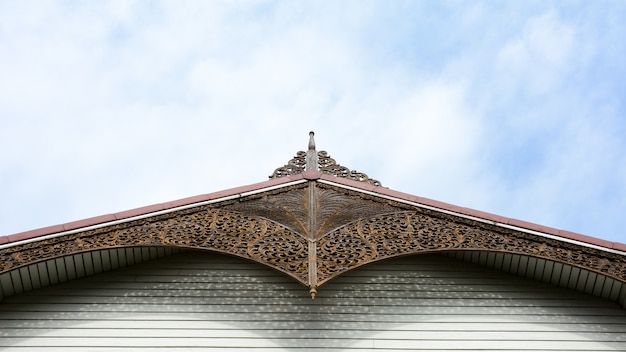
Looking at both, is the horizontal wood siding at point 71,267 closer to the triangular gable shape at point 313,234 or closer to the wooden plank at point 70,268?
the wooden plank at point 70,268

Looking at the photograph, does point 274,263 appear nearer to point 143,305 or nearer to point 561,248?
point 143,305

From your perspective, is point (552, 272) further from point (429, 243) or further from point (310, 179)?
point (310, 179)

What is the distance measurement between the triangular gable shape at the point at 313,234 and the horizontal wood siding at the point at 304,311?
593 mm

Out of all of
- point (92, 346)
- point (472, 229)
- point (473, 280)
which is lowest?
point (92, 346)

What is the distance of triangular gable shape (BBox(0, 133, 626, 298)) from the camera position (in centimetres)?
979

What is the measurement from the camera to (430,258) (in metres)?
10.9

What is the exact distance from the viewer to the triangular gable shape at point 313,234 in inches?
385

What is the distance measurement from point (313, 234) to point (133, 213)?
2492 mm

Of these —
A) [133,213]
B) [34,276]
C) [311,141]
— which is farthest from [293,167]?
[34,276]

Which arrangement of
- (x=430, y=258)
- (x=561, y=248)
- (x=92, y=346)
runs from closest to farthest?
(x=92, y=346)
(x=561, y=248)
(x=430, y=258)

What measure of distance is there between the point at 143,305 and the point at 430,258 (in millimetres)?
4057

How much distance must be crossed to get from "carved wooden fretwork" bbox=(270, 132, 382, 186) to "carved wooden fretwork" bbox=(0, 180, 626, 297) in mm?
1071

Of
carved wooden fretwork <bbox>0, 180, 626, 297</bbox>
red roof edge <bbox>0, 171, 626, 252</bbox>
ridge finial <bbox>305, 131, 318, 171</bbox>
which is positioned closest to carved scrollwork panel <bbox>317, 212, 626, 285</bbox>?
carved wooden fretwork <bbox>0, 180, 626, 297</bbox>

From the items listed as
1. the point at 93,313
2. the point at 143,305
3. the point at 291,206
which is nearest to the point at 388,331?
the point at 291,206
